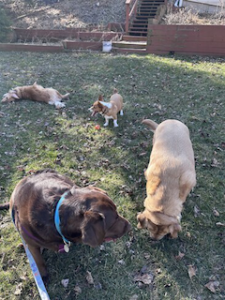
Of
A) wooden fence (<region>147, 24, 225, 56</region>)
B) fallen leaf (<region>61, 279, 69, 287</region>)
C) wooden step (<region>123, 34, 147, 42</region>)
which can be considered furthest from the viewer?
wooden step (<region>123, 34, 147, 42</region>)

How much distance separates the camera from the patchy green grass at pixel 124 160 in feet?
9.95

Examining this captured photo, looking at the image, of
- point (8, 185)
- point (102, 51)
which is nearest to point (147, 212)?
point (8, 185)

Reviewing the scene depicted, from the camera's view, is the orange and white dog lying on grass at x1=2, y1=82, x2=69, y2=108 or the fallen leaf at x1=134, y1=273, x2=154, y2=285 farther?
the orange and white dog lying on grass at x1=2, y1=82, x2=69, y2=108

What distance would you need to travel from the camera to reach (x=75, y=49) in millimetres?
12086

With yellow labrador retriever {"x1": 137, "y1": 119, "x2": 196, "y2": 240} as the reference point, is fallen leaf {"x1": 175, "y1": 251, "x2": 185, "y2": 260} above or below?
below

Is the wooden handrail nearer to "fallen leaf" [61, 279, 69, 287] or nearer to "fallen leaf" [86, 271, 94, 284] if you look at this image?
"fallen leaf" [86, 271, 94, 284]

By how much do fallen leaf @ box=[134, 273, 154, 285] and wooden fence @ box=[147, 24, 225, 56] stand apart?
1005cm

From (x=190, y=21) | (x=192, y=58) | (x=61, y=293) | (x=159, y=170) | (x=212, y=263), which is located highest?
(x=190, y=21)

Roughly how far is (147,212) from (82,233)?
132 cm

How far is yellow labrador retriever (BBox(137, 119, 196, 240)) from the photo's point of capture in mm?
3055

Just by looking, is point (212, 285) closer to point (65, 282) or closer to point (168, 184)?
point (168, 184)

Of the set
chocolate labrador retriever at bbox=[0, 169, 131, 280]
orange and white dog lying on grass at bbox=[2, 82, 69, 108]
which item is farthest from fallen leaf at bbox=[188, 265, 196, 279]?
orange and white dog lying on grass at bbox=[2, 82, 69, 108]

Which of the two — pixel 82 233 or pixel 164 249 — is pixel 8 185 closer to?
pixel 82 233

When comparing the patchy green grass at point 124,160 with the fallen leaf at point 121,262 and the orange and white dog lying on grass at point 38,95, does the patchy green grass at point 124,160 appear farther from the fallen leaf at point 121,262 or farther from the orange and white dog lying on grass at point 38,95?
the orange and white dog lying on grass at point 38,95
